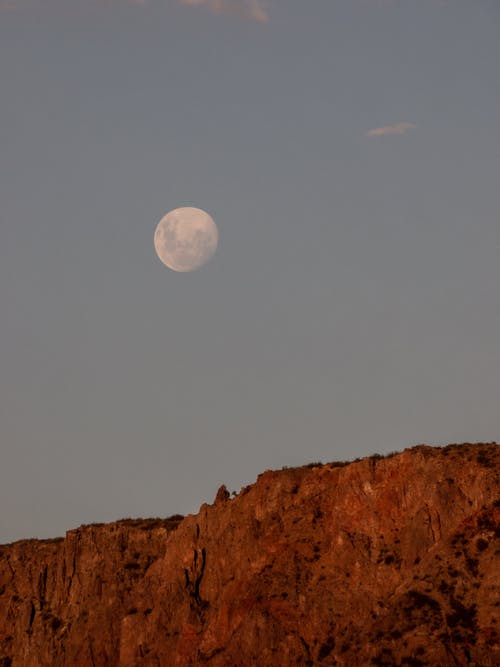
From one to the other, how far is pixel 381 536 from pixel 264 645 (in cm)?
1332

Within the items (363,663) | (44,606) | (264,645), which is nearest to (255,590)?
(264,645)

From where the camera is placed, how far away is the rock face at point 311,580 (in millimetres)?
134000

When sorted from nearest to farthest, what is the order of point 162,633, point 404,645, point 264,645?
1. point 404,645
2. point 264,645
3. point 162,633

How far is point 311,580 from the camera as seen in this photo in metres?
144

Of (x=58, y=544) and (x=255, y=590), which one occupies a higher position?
(x=58, y=544)

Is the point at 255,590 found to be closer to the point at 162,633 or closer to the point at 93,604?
the point at 162,633

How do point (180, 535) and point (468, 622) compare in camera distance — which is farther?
point (180, 535)

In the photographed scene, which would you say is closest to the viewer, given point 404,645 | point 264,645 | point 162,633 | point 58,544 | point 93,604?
point 404,645

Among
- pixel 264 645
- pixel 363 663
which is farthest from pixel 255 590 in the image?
pixel 363 663

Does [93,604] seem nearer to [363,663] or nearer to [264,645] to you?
[264,645]

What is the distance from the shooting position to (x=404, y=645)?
13138 cm

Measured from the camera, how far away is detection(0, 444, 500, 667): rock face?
5276 inches

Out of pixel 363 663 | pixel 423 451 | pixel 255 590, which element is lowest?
pixel 363 663

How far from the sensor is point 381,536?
143500 mm
